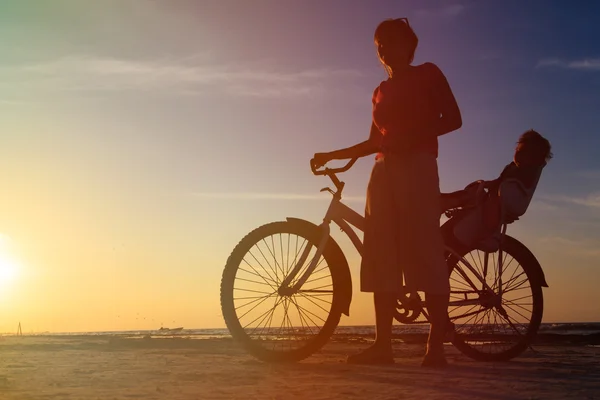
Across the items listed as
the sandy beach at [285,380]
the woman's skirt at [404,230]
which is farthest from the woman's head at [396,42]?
the sandy beach at [285,380]

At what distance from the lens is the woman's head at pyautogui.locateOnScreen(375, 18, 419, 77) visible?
5.12 m

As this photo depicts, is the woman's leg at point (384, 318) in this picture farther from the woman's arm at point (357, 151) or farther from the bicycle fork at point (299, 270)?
the woman's arm at point (357, 151)

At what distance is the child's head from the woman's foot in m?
2.15

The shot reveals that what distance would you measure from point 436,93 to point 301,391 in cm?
268

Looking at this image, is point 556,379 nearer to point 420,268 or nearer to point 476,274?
point 420,268

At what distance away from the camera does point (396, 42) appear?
515 centimetres

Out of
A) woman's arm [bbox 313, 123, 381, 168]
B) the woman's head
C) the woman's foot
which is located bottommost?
the woman's foot

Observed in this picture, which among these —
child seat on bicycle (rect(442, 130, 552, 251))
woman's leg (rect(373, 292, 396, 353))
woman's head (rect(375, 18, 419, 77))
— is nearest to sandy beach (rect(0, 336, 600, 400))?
woman's leg (rect(373, 292, 396, 353))

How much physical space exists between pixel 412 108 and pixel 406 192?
0.66 meters

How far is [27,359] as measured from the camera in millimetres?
5832

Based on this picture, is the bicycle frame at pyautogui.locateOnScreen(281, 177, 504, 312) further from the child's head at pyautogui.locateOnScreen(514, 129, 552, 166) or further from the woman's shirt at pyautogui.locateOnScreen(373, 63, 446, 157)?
the child's head at pyautogui.locateOnScreen(514, 129, 552, 166)

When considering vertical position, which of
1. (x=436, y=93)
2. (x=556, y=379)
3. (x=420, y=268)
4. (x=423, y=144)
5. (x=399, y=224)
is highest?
(x=436, y=93)

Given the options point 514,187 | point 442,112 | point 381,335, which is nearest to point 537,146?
point 514,187

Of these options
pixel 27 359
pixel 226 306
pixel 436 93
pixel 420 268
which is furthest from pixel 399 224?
pixel 27 359
